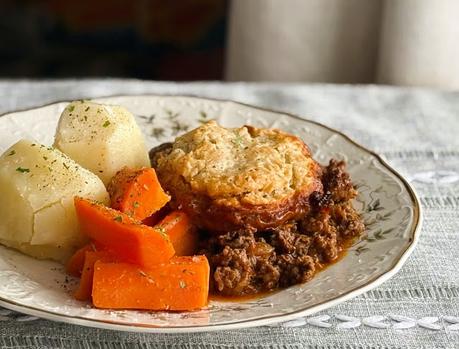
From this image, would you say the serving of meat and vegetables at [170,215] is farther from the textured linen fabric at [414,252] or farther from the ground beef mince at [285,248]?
the textured linen fabric at [414,252]

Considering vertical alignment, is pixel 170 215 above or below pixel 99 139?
below

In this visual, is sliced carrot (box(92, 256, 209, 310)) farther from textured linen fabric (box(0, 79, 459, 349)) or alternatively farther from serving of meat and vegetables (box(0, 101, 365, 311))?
textured linen fabric (box(0, 79, 459, 349))

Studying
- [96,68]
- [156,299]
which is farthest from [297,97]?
[96,68]

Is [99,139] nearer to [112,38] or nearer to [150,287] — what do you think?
[150,287]

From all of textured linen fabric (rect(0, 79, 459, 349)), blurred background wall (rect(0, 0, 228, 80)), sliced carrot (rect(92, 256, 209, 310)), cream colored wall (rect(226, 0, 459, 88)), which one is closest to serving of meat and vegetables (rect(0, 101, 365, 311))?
sliced carrot (rect(92, 256, 209, 310))

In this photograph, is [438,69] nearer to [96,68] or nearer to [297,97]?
[297,97]

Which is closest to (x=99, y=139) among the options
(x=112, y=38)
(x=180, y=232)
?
(x=180, y=232)
